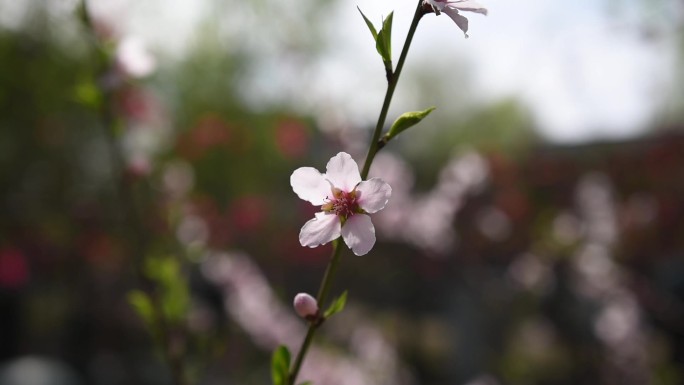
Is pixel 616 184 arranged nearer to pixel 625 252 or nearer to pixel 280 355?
pixel 625 252

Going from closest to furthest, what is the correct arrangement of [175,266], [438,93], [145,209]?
[175,266] → [145,209] → [438,93]

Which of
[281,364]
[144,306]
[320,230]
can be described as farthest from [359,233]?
[144,306]

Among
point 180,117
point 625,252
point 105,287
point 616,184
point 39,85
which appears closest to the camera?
point 625,252

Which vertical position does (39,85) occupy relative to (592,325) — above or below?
above

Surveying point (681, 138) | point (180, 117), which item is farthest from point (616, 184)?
point (180, 117)

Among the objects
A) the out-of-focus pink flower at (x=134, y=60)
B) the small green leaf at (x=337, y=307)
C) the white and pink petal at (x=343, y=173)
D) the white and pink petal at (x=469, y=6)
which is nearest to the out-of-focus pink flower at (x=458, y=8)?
the white and pink petal at (x=469, y=6)

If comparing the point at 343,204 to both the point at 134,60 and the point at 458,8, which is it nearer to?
the point at 458,8

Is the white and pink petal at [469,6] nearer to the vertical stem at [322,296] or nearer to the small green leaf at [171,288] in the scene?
the vertical stem at [322,296]

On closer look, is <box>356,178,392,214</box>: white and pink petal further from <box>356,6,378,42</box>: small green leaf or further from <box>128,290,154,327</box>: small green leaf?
<box>128,290,154,327</box>: small green leaf
